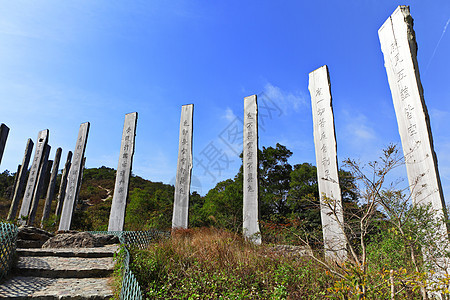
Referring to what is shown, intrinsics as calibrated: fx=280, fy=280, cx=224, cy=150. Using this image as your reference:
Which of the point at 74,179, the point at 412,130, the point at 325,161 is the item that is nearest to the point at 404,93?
the point at 412,130

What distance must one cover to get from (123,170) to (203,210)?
436 cm

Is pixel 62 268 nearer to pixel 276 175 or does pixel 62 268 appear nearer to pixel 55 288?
pixel 55 288

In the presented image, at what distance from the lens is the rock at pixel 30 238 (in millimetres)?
6578

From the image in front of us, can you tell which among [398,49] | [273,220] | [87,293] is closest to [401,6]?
[398,49]

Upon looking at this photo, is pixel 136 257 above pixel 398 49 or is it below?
below

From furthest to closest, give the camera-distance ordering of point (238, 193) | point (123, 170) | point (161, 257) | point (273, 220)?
point (238, 193), point (123, 170), point (273, 220), point (161, 257)

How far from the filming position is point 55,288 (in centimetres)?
417

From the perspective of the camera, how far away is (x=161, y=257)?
4.66 metres

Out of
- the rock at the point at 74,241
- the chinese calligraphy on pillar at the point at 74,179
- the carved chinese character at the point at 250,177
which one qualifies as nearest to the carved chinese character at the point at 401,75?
the carved chinese character at the point at 250,177

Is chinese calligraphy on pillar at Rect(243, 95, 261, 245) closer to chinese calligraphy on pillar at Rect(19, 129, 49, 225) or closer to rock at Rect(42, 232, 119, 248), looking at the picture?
rock at Rect(42, 232, 119, 248)

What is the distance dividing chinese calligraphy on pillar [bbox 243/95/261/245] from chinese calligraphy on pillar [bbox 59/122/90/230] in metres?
6.32

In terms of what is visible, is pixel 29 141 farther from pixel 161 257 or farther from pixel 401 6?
pixel 401 6

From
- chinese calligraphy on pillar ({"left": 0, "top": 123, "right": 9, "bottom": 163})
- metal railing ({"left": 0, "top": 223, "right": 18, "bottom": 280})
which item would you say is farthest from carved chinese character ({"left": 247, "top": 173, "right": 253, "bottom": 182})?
chinese calligraphy on pillar ({"left": 0, "top": 123, "right": 9, "bottom": 163})

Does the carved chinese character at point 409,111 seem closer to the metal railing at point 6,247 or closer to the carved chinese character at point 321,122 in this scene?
the carved chinese character at point 321,122
